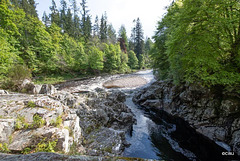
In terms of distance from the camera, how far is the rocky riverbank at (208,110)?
5.43 meters

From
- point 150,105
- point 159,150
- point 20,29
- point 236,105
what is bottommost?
point 159,150

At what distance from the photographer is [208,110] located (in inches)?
267

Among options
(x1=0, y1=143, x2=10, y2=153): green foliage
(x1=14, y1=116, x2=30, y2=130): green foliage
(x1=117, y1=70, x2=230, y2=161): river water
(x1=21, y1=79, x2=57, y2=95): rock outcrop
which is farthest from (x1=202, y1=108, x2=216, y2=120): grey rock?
(x1=21, y1=79, x2=57, y2=95): rock outcrop

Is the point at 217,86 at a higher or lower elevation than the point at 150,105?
higher

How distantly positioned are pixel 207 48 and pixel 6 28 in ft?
88.0

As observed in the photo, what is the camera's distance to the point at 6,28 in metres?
16.6

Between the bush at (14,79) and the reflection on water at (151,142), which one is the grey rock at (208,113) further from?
the bush at (14,79)

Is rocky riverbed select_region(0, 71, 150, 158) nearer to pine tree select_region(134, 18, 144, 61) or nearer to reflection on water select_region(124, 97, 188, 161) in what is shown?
reflection on water select_region(124, 97, 188, 161)

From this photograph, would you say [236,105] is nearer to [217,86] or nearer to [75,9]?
[217,86]

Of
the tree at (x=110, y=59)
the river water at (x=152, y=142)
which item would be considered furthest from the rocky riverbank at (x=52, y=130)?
the tree at (x=110, y=59)

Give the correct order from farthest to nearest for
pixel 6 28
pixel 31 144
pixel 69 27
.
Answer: pixel 69 27 → pixel 6 28 → pixel 31 144

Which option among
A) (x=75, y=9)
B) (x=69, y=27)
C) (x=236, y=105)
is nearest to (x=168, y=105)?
(x=236, y=105)

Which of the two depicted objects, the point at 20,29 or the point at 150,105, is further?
the point at 20,29

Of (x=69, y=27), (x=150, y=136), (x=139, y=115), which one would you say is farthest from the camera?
(x=69, y=27)
